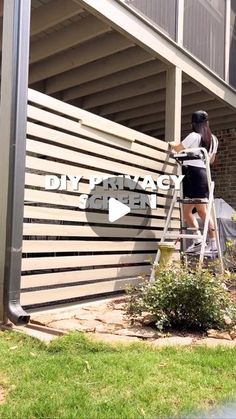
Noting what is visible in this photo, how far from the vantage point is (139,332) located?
144 inches

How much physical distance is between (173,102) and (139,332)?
3.51 metres

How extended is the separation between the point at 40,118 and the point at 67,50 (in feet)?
8.15

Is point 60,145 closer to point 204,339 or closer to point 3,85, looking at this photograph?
point 3,85

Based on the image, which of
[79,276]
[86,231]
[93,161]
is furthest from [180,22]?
[79,276]

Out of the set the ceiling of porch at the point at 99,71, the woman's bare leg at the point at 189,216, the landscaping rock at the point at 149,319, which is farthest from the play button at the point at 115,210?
the ceiling of porch at the point at 99,71

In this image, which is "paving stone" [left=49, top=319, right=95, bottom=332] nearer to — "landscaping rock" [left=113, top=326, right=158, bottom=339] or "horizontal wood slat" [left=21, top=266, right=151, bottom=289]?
"landscaping rock" [left=113, top=326, right=158, bottom=339]

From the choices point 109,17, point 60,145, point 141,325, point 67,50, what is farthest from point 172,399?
Answer: point 67,50

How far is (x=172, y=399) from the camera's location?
7.93ft

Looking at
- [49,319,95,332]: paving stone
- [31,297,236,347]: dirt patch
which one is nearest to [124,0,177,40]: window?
[31,297,236,347]: dirt patch

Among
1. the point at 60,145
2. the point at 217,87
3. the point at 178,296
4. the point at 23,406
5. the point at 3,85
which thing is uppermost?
the point at 217,87

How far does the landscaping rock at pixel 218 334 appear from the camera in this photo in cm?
361

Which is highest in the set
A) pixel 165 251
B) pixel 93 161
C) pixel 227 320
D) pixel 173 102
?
pixel 173 102

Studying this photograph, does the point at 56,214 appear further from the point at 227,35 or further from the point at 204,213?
the point at 227,35

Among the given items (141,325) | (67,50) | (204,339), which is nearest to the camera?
(204,339)
